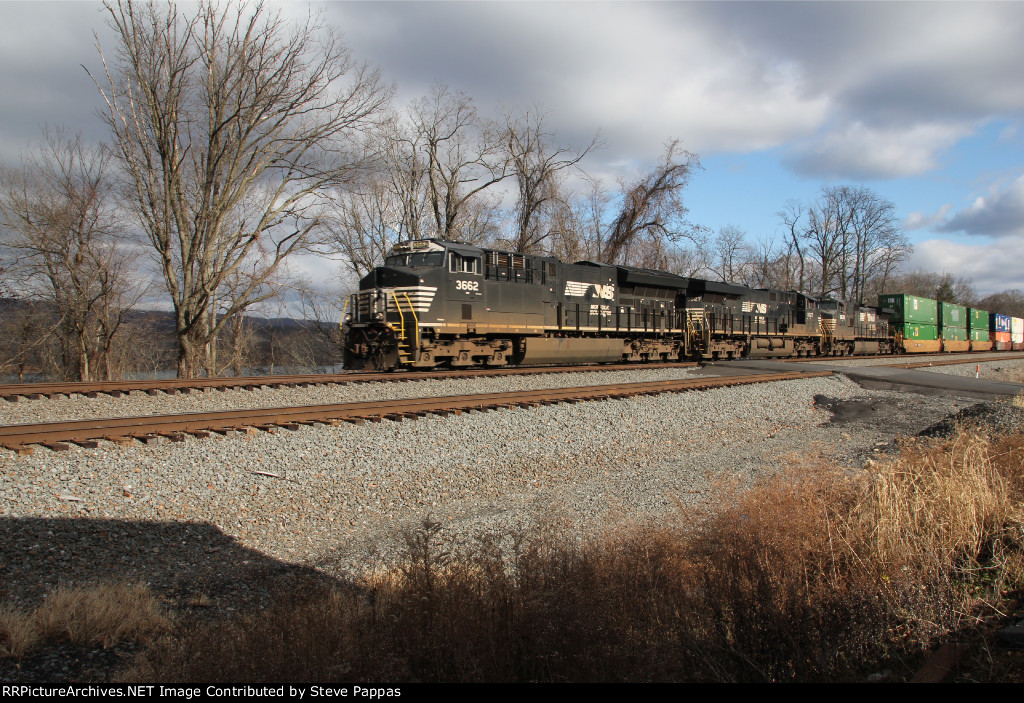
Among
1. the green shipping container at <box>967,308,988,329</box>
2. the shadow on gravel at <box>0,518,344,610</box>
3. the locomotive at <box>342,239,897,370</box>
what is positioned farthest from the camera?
the green shipping container at <box>967,308,988,329</box>

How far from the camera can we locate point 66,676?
297 centimetres

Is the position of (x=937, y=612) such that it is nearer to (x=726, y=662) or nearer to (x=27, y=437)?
(x=726, y=662)

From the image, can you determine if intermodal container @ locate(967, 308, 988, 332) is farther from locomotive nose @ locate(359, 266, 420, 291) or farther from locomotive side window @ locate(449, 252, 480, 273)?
locomotive nose @ locate(359, 266, 420, 291)

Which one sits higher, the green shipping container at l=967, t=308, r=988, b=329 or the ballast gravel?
the green shipping container at l=967, t=308, r=988, b=329

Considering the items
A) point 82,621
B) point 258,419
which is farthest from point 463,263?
point 82,621

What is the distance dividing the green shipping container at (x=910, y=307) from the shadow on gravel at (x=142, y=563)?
40.7 m

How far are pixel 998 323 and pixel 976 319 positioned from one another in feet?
18.9

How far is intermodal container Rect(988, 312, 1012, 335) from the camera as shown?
4597cm

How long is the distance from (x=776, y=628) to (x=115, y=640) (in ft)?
12.2

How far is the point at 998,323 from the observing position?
47.0m

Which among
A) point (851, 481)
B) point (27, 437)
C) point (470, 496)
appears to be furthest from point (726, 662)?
point (27, 437)

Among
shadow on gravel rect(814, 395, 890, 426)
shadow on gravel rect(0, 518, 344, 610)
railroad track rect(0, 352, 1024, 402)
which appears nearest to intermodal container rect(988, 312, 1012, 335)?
shadow on gravel rect(814, 395, 890, 426)

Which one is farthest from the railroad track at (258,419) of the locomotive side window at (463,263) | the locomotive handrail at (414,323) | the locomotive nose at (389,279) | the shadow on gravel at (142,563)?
the locomotive side window at (463,263)

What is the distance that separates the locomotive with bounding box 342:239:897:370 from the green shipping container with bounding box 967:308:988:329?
27.1 m
